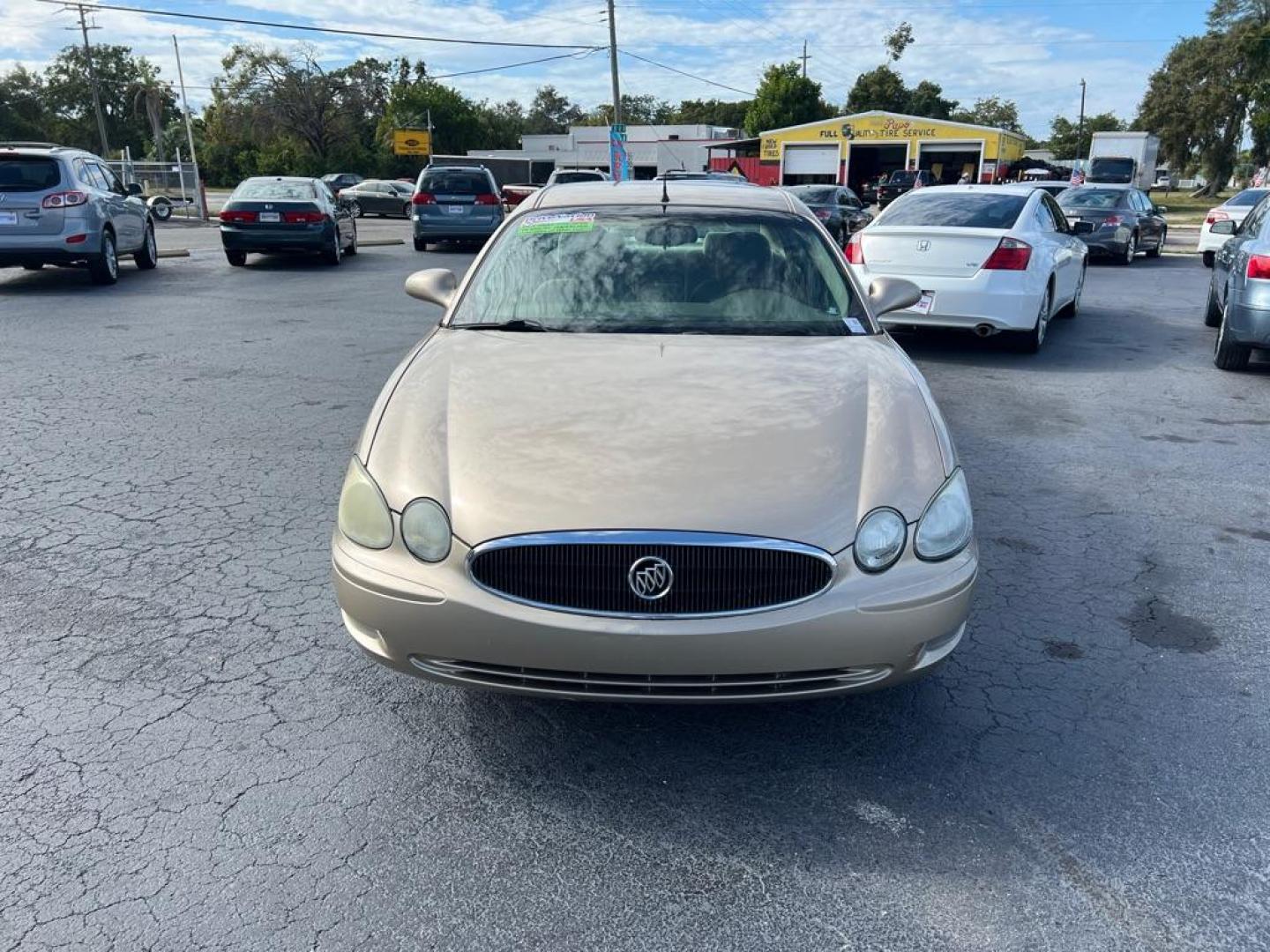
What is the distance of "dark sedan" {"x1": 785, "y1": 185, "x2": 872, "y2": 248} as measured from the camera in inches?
816

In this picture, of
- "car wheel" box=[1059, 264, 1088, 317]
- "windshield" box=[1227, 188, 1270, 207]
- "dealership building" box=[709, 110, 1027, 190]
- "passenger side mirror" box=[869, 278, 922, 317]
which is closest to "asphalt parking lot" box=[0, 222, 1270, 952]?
"passenger side mirror" box=[869, 278, 922, 317]

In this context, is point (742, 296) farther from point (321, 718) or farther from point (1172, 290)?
point (1172, 290)

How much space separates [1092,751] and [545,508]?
183cm

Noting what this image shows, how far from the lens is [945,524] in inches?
110

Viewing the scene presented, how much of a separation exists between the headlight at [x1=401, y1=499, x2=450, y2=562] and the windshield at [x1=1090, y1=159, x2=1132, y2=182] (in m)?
42.6

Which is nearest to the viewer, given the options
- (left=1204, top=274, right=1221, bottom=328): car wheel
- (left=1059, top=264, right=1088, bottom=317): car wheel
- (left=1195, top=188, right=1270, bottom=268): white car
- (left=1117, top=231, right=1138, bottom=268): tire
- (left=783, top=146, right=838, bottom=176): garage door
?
(left=1204, top=274, right=1221, bottom=328): car wheel

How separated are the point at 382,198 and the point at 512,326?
36.8 meters

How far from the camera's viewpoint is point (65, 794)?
2.73 m

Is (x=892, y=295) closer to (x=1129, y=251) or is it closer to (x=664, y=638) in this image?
(x=664, y=638)

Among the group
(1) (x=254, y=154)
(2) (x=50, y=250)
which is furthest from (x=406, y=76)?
(2) (x=50, y=250)

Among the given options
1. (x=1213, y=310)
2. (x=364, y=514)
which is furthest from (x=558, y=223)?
(x=1213, y=310)

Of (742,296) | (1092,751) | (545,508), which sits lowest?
(1092,751)

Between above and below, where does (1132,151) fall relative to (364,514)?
above

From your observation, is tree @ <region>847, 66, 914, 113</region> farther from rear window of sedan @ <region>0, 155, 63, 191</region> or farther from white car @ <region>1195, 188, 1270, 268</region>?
rear window of sedan @ <region>0, 155, 63, 191</region>
